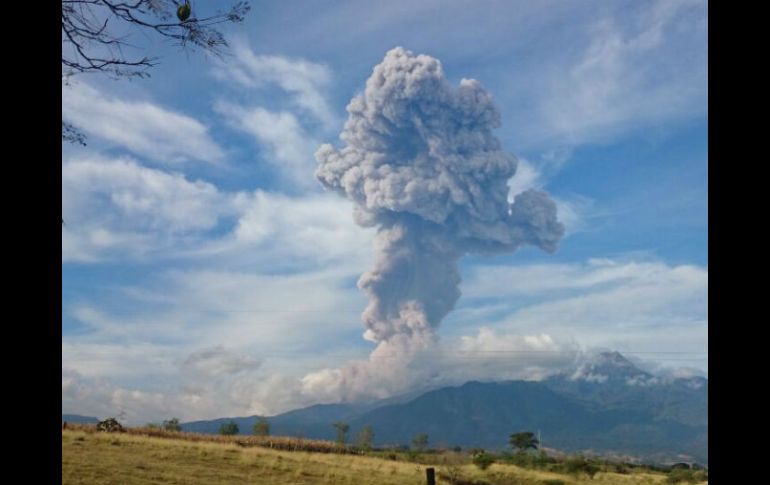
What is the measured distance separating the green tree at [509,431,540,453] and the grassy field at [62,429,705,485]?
8.36ft

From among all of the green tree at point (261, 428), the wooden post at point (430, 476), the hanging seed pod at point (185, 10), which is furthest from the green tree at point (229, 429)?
the hanging seed pod at point (185, 10)

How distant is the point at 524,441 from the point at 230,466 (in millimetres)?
9461

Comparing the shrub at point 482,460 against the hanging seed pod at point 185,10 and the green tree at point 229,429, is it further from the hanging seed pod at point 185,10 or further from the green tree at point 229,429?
the hanging seed pod at point 185,10

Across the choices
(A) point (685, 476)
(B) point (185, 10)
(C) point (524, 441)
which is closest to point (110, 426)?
(C) point (524, 441)

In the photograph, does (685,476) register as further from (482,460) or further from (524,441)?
(482,460)

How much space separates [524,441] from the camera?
70.6ft

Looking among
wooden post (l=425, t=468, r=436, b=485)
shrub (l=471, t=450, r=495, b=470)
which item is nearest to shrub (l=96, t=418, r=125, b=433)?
wooden post (l=425, t=468, r=436, b=485)

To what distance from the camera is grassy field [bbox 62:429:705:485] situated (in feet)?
44.6

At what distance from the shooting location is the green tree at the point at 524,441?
21.0 meters

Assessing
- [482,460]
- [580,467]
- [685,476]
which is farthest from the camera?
[580,467]
